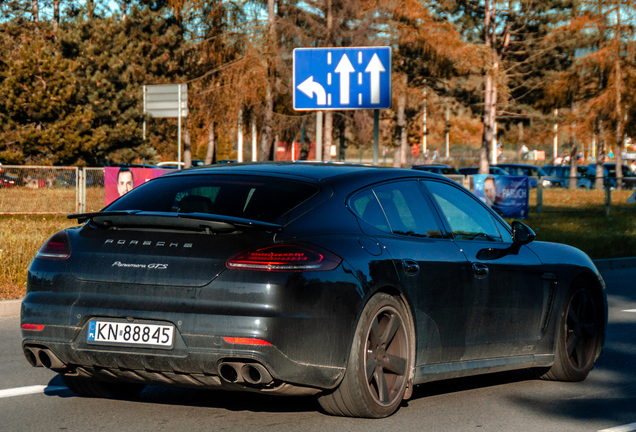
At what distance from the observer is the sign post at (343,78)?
16.0 meters

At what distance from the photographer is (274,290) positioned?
4957 millimetres

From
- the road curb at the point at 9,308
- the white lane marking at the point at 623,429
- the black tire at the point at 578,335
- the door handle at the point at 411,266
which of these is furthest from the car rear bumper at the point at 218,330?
the road curb at the point at 9,308

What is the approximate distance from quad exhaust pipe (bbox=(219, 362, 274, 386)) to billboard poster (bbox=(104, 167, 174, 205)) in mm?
23355

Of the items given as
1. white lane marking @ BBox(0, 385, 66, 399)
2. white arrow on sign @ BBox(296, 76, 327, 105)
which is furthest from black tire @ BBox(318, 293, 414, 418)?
white arrow on sign @ BBox(296, 76, 327, 105)

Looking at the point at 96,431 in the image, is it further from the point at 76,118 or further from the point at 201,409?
the point at 76,118

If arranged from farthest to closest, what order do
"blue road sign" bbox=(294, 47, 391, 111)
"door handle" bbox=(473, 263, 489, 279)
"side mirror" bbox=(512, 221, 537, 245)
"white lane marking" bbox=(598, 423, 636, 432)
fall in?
"blue road sign" bbox=(294, 47, 391, 111) < "side mirror" bbox=(512, 221, 537, 245) < "door handle" bbox=(473, 263, 489, 279) < "white lane marking" bbox=(598, 423, 636, 432)

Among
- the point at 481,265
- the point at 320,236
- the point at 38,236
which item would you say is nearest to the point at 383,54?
the point at 38,236

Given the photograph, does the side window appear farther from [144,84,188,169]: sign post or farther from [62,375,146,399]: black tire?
[144,84,188,169]: sign post

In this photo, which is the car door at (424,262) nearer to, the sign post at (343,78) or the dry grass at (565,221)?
the dry grass at (565,221)

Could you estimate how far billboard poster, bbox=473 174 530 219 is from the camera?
1069 inches

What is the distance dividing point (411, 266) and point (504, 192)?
22.0 meters

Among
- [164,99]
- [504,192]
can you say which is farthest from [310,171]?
[504,192]

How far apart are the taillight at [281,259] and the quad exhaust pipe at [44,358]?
1.14 meters

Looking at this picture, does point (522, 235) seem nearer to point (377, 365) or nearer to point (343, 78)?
point (377, 365)
